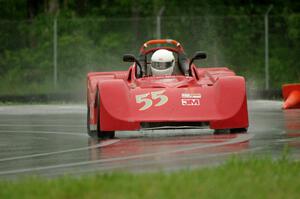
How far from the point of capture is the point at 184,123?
603 inches

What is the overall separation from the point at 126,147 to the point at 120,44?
19.9 m

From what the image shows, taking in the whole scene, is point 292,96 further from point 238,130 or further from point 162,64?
point 238,130

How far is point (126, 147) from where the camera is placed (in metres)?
13.8

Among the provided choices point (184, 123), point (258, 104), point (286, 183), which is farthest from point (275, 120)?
point (286, 183)

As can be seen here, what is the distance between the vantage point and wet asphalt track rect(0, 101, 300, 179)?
11.5 m

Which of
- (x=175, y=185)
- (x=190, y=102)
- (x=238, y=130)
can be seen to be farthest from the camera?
(x=238, y=130)

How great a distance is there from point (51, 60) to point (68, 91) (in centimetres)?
150

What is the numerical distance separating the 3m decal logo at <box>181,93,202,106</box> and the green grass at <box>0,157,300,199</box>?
17.4 feet

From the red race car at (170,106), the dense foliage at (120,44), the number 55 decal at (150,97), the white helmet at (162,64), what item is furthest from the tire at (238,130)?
the dense foliage at (120,44)

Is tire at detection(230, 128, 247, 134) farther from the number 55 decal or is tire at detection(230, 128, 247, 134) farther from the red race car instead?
the number 55 decal

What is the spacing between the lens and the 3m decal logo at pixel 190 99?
1553 cm

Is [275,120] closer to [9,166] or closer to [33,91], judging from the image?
[9,166]

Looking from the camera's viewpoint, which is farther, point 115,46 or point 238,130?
point 115,46

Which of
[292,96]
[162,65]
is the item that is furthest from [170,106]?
[292,96]
